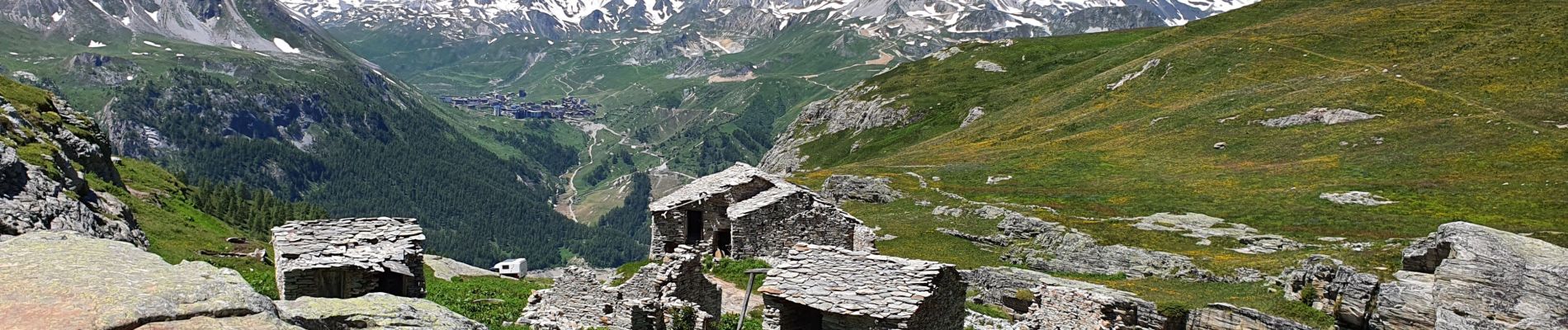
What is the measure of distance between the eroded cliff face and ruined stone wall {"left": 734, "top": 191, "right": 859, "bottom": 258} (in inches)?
905

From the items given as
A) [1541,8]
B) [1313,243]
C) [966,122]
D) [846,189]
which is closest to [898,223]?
[846,189]

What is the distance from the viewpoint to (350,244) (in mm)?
25266

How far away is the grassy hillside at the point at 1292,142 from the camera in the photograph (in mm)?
58344

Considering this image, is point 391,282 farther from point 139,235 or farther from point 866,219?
point 866,219

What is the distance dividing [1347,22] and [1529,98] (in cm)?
6362

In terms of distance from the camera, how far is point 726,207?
41.9m

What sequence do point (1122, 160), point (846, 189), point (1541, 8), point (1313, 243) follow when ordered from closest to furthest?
1. point (1313, 243)
2. point (846, 189)
3. point (1122, 160)
4. point (1541, 8)

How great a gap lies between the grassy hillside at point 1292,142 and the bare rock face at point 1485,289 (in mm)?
5878

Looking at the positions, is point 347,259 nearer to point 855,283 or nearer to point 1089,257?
point 855,283

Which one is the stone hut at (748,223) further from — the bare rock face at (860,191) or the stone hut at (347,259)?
the bare rock face at (860,191)

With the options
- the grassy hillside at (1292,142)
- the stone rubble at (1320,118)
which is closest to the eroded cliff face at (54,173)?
the grassy hillside at (1292,142)

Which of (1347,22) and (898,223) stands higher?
(1347,22)

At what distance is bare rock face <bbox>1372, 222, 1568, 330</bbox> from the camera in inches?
866

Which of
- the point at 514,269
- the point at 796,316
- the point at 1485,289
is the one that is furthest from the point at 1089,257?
the point at 514,269
